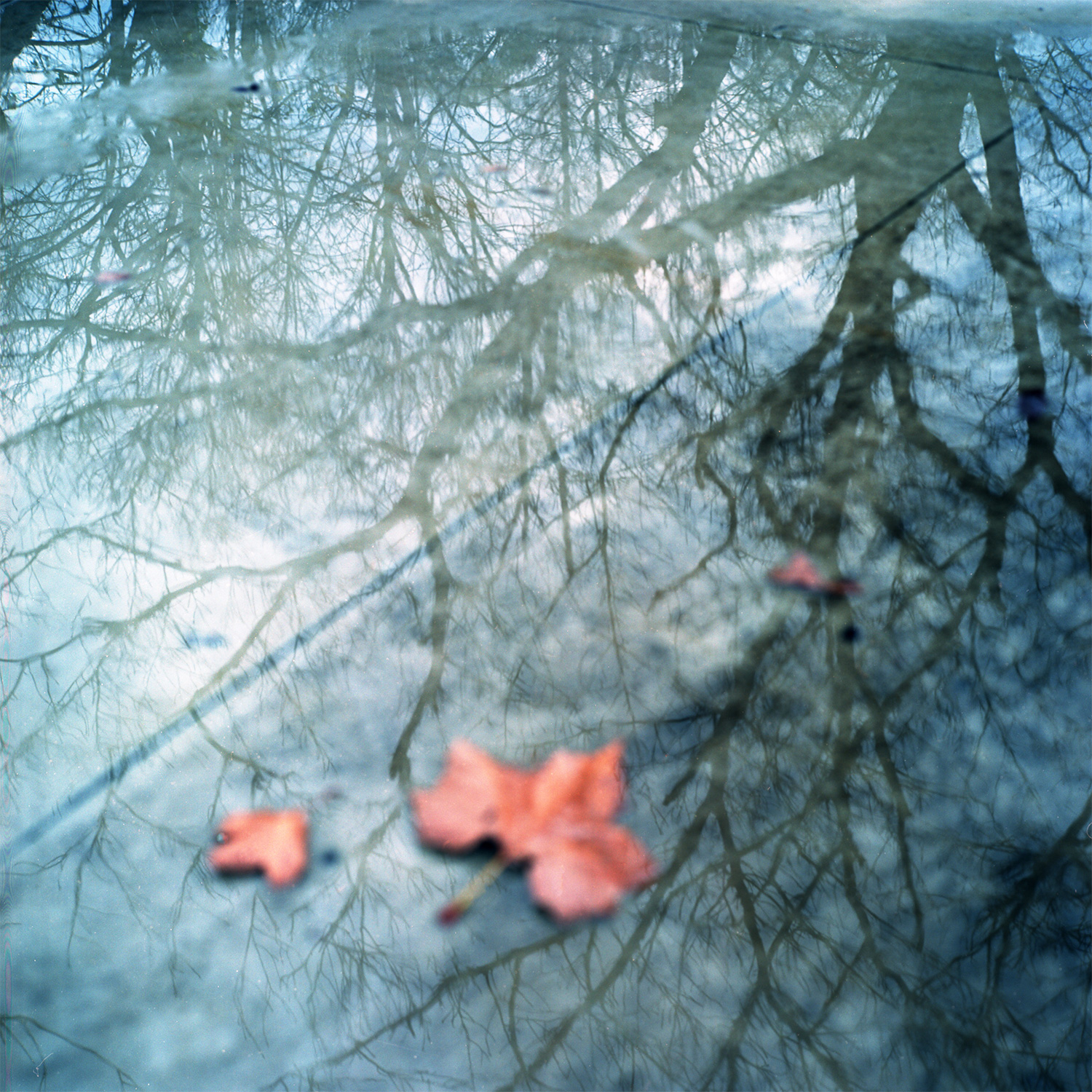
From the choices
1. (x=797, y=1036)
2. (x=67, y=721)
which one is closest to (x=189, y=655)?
(x=67, y=721)

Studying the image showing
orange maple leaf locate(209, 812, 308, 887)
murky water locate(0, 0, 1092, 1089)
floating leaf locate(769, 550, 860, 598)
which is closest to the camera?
murky water locate(0, 0, 1092, 1089)

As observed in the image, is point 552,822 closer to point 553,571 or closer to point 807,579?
point 553,571

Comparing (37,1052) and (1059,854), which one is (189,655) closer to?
(37,1052)

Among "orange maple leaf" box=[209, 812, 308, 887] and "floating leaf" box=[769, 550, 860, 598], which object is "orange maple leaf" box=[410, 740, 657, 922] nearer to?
"orange maple leaf" box=[209, 812, 308, 887]

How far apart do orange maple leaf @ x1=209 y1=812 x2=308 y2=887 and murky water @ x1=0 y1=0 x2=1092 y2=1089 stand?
0.03 m

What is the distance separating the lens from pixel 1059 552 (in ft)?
6.10

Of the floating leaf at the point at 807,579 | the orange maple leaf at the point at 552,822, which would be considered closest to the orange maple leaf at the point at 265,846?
the orange maple leaf at the point at 552,822

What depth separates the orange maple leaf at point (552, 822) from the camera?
135 cm

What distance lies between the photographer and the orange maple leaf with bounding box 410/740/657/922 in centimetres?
135

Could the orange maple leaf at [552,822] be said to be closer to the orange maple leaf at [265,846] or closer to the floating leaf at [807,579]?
the orange maple leaf at [265,846]

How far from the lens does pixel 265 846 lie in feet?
4.67

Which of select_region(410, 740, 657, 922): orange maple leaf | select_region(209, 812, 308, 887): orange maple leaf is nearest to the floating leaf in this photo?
select_region(410, 740, 657, 922): orange maple leaf

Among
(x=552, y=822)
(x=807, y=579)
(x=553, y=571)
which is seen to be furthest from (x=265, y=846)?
(x=807, y=579)

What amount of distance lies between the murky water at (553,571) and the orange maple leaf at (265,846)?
0.03 metres
